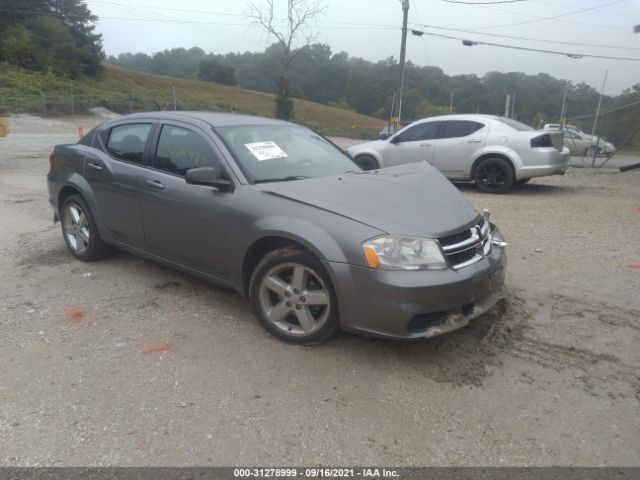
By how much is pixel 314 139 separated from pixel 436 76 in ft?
113

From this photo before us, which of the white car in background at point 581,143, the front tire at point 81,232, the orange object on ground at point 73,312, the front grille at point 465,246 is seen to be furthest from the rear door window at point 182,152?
the white car in background at point 581,143

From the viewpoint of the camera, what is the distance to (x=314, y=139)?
4.70 m

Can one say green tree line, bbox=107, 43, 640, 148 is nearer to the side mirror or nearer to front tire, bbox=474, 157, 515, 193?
front tire, bbox=474, 157, 515, 193

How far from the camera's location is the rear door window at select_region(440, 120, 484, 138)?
980 cm

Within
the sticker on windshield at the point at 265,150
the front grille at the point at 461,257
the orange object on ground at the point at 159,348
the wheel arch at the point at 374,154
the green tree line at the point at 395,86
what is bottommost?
the orange object on ground at the point at 159,348

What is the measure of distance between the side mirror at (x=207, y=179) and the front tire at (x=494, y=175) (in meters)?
7.15

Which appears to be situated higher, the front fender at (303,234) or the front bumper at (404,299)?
the front fender at (303,234)

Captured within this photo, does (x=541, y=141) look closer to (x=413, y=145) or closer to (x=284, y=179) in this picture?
(x=413, y=145)

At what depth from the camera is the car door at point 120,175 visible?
436 cm

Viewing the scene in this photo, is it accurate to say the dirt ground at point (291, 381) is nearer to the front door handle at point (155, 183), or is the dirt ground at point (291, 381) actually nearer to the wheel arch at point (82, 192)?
the wheel arch at point (82, 192)

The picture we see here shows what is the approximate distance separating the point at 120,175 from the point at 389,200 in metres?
2.47

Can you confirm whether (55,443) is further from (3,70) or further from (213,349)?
(3,70)

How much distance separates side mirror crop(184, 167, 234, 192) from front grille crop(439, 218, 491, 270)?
5.19 ft

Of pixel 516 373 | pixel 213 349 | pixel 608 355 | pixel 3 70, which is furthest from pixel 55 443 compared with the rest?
pixel 3 70
